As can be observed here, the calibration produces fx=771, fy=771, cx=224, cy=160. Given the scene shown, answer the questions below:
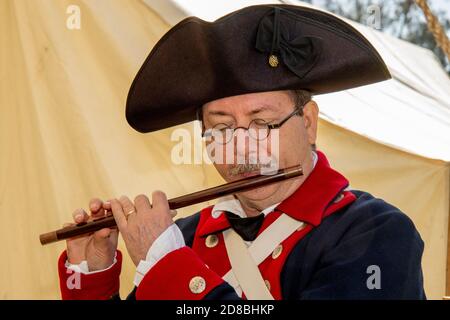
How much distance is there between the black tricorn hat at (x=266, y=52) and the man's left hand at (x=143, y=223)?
37cm

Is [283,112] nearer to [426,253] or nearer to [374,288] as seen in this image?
[374,288]

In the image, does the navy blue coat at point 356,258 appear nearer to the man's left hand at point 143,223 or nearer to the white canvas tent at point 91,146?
the man's left hand at point 143,223

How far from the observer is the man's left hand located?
1.97m

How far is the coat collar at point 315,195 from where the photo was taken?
2.06 metres

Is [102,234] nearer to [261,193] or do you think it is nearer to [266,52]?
[261,193]

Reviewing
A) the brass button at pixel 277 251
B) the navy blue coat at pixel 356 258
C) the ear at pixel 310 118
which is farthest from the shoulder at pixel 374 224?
the ear at pixel 310 118

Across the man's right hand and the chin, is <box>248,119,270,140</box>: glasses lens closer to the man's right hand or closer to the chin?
the chin

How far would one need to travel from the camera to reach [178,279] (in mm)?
1905

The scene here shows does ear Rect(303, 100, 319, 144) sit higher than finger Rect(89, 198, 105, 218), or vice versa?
ear Rect(303, 100, 319, 144)

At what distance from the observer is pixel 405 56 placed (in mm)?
5328

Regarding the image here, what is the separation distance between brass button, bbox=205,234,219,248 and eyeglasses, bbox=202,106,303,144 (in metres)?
0.32

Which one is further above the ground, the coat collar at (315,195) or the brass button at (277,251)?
the coat collar at (315,195)

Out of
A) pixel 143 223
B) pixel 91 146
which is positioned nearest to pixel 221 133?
pixel 143 223

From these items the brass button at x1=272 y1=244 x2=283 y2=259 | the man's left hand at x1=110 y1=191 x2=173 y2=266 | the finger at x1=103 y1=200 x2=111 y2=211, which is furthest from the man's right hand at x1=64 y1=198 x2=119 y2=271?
the brass button at x1=272 y1=244 x2=283 y2=259
